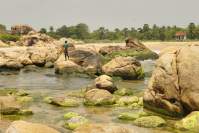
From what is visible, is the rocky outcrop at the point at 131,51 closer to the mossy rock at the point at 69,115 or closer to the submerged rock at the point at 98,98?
the submerged rock at the point at 98,98

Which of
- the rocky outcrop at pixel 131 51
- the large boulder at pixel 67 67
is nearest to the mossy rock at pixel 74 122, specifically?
the large boulder at pixel 67 67

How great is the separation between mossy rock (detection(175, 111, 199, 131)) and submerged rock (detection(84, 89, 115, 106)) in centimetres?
626

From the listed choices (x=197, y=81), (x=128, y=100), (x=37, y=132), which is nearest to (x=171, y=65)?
(x=197, y=81)

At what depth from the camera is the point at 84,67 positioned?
45688 mm

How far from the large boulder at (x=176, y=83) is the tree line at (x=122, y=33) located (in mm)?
115183

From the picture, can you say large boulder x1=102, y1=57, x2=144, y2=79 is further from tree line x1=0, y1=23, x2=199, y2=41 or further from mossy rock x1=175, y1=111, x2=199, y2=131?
tree line x1=0, y1=23, x2=199, y2=41

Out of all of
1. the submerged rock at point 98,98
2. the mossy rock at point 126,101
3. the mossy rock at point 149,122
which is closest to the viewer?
the mossy rock at point 149,122

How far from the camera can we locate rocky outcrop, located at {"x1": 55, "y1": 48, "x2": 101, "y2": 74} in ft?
146

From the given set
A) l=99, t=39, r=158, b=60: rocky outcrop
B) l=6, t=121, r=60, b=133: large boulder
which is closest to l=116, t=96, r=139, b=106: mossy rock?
l=6, t=121, r=60, b=133: large boulder

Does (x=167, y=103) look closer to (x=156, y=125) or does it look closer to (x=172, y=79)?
(x=172, y=79)

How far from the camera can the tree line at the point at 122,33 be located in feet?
464

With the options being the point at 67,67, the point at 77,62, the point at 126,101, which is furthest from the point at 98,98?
the point at 77,62

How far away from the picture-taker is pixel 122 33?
540 ft

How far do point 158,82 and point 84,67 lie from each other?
2372cm
